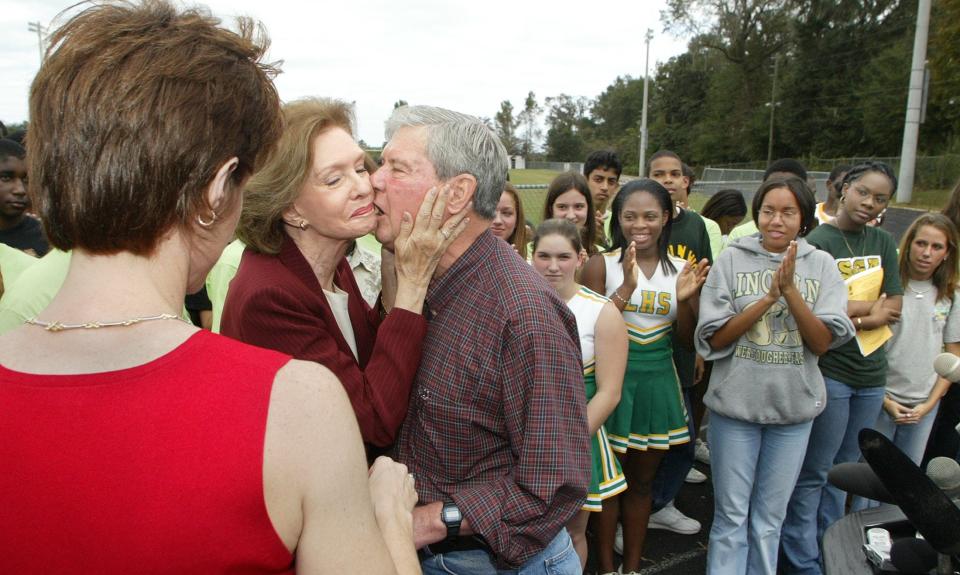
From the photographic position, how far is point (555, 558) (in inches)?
76.7

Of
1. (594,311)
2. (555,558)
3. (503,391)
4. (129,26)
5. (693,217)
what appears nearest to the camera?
(129,26)

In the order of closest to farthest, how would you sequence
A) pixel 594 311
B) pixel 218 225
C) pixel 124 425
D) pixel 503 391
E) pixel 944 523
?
pixel 124 425 < pixel 218 225 < pixel 944 523 < pixel 503 391 < pixel 594 311

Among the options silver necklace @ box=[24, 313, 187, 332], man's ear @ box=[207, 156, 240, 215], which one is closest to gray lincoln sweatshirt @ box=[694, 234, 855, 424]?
man's ear @ box=[207, 156, 240, 215]

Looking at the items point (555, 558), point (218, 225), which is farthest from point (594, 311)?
point (218, 225)

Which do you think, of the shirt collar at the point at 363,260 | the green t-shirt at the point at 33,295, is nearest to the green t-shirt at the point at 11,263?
the green t-shirt at the point at 33,295

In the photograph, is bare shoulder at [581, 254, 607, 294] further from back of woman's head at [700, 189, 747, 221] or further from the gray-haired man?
back of woman's head at [700, 189, 747, 221]

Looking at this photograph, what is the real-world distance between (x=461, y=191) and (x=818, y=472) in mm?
3035

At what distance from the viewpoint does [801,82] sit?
171 feet

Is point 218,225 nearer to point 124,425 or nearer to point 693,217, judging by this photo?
point 124,425

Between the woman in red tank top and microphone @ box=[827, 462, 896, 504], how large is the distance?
131 cm

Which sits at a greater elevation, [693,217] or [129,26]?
[129,26]

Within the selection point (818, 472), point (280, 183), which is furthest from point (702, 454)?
point (280, 183)

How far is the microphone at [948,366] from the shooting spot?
196cm

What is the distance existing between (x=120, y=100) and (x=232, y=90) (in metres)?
0.17
